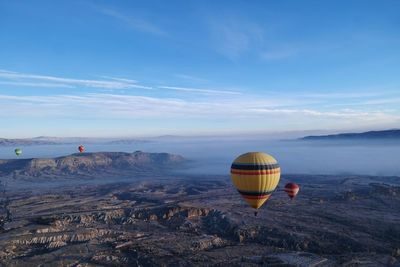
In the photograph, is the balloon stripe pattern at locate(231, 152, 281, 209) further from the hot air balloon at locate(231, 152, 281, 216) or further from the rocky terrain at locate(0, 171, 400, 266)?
the rocky terrain at locate(0, 171, 400, 266)

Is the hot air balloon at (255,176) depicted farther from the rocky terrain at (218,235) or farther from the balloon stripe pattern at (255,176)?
the rocky terrain at (218,235)

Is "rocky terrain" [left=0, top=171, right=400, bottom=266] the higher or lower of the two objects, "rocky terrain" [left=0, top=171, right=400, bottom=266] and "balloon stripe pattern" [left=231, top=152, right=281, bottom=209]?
the lower

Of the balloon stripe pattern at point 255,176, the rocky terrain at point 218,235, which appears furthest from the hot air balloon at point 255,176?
the rocky terrain at point 218,235

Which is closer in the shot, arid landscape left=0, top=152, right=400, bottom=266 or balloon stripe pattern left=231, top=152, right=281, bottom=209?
balloon stripe pattern left=231, top=152, right=281, bottom=209

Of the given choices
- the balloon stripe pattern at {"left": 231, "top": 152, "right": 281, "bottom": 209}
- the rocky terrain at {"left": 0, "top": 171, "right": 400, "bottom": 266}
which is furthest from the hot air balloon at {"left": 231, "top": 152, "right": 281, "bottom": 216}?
the rocky terrain at {"left": 0, "top": 171, "right": 400, "bottom": 266}

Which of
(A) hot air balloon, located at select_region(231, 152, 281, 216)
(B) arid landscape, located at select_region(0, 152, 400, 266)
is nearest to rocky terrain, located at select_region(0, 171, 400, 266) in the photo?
(B) arid landscape, located at select_region(0, 152, 400, 266)

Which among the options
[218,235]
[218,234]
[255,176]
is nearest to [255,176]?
[255,176]

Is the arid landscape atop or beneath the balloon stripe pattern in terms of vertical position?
beneath

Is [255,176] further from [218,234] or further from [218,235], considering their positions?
[218,234]
